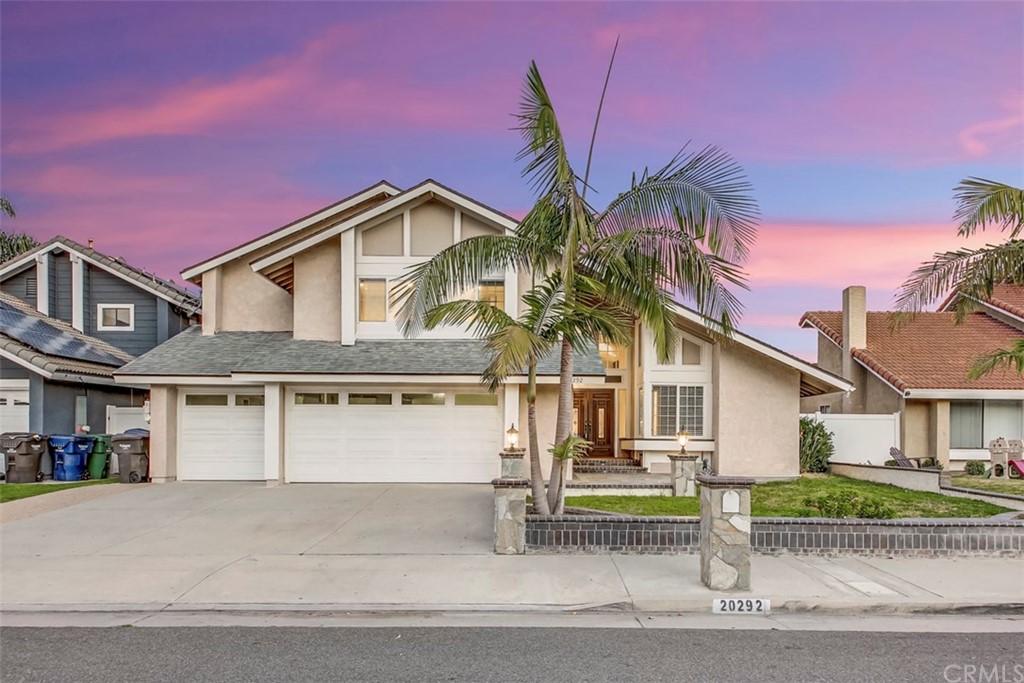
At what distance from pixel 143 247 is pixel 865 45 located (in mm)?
27400

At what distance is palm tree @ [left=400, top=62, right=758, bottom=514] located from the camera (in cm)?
823

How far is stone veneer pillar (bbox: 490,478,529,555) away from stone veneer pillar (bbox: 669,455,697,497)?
5.16 meters

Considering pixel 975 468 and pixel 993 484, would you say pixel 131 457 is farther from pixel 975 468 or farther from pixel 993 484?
pixel 975 468

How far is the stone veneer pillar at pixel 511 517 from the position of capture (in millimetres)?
7836

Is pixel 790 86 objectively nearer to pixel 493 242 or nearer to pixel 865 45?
pixel 865 45

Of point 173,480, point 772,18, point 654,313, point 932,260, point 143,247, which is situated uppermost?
point 772,18

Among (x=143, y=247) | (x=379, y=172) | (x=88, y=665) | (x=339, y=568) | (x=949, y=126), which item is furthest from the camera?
(x=143, y=247)

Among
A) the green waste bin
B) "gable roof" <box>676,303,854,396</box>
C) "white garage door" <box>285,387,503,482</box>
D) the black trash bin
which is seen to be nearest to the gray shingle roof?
"white garage door" <box>285,387,503,482</box>

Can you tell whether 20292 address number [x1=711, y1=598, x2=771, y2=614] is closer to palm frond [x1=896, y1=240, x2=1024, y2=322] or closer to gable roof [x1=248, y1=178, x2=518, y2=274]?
palm frond [x1=896, y1=240, x2=1024, y2=322]

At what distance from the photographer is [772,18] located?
46.8ft

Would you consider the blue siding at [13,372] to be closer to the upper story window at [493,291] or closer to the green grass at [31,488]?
the green grass at [31,488]

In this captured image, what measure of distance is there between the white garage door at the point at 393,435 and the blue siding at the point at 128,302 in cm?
879

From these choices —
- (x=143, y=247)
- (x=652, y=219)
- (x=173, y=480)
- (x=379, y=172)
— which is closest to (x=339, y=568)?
(x=652, y=219)

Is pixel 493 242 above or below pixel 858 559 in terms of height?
above
